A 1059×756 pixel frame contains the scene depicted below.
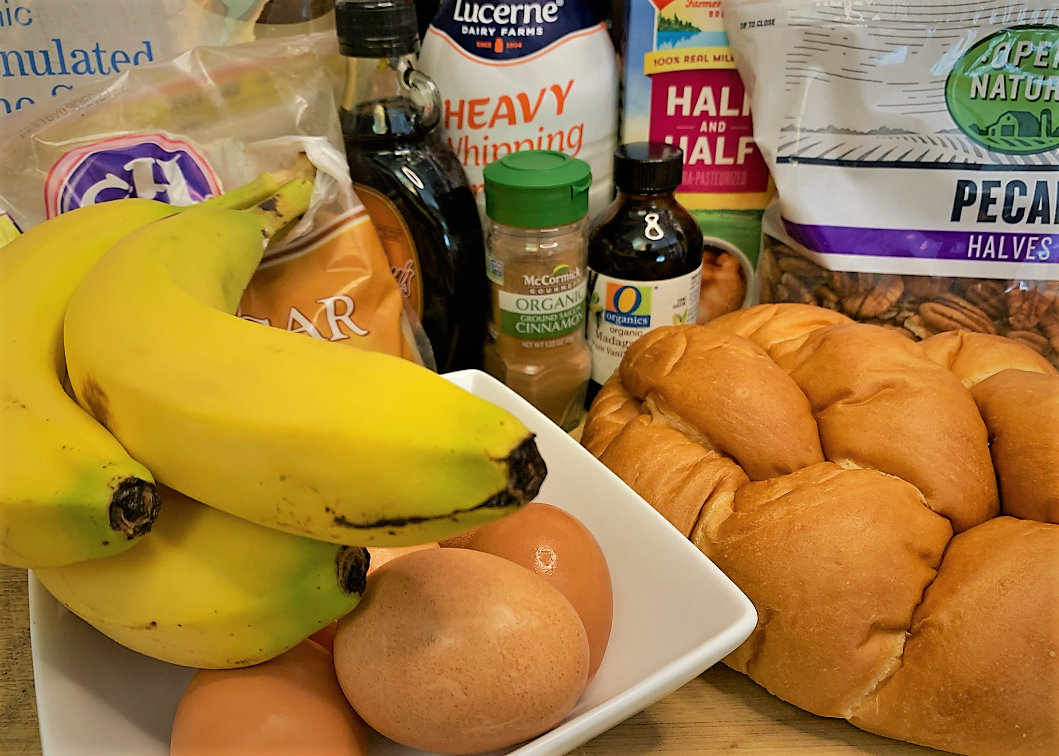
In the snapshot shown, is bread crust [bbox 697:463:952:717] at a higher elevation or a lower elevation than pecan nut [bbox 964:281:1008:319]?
lower

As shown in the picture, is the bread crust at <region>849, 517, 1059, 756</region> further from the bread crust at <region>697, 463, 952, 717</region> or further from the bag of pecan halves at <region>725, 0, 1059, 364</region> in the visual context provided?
the bag of pecan halves at <region>725, 0, 1059, 364</region>

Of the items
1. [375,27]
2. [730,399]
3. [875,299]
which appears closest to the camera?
[730,399]

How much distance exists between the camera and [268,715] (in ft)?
1.18

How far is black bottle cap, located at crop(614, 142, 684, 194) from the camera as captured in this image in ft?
2.28

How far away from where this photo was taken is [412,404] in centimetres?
28

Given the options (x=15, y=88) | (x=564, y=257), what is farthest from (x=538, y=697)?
(x=15, y=88)

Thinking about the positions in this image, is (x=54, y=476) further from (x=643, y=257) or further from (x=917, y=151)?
(x=917, y=151)

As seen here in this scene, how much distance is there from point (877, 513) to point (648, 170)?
14.3 inches

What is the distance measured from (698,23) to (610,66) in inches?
3.7

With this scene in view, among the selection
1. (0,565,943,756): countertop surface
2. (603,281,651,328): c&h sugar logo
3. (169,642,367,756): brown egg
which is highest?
(603,281,651,328): c&h sugar logo

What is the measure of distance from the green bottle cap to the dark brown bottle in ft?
0.19

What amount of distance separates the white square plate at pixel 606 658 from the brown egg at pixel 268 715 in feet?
0.16

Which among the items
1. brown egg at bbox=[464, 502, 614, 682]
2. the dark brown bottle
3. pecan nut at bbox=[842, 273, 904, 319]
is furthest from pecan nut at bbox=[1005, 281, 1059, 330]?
brown egg at bbox=[464, 502, 614, 682]

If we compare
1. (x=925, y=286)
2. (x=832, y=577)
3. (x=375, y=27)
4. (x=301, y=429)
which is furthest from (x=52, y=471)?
(x=925, y=286)
